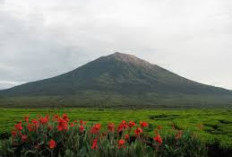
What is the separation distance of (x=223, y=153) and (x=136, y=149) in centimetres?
712

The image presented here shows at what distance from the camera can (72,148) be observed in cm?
1392

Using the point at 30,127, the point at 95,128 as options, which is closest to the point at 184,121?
the point at 30,127

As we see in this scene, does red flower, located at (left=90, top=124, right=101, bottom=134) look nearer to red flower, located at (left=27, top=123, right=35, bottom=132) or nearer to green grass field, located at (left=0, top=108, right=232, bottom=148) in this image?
red flower, located at (left=27, top=123, right=35, bottom=132)

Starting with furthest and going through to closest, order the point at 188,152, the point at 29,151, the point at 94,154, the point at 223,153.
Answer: the point at 223,153, the point at 188,152, the point at 29,151, the point at 94,154

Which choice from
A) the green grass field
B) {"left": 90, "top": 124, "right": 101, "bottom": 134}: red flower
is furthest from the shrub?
the green grass field

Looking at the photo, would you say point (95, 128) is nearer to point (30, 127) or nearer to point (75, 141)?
point (75, 141)

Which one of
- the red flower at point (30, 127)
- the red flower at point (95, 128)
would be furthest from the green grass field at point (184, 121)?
the red flower at point (30, 127)

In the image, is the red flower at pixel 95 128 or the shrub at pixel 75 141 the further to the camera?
the red flower at pixel 95 128

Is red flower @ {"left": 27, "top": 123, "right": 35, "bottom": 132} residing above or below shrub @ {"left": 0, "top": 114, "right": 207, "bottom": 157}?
above

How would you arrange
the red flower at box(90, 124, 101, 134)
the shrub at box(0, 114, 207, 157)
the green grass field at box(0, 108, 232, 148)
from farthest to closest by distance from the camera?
1. the green grass field at box(0, 108, 232, 148)
2. the red flower at box(90, 124, 101, 134)
3. the shrub at box(0, 114, 207, 157)

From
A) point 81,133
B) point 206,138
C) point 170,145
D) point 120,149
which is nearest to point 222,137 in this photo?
point 206,138

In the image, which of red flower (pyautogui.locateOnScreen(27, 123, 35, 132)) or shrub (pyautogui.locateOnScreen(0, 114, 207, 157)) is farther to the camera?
red flower (pyautogui.locateOnScreen(27, 123, 35, 132))

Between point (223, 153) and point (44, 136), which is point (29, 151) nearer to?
point (44, 136)

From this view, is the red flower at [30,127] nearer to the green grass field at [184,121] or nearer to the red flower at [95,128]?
the red flower at [95,128]
